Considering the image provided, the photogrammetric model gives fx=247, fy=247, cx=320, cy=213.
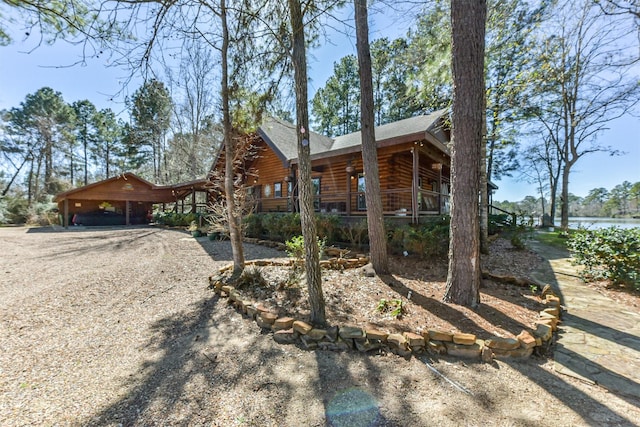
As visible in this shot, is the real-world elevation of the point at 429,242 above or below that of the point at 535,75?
below

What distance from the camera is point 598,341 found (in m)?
3.06

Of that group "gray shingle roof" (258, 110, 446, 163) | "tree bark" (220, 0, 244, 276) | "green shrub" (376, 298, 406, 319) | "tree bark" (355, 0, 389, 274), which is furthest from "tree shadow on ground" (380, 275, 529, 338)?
"gray shingle roof" (258, 110, 446, 163)

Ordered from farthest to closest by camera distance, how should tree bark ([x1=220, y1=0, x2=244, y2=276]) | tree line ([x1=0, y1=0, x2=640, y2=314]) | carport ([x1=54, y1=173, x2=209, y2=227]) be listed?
carport ([x1=54, y1=173, x2=209, y2=227]) → tree bark ([x1=220, y1=0, x2=244, y2=276]) → tree line ([x1=0, y1=0, x2=640, y2=314])

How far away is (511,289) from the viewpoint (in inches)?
184

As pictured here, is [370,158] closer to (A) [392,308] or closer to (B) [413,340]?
(A) [392,308]

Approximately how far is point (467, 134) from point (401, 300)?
275 cm

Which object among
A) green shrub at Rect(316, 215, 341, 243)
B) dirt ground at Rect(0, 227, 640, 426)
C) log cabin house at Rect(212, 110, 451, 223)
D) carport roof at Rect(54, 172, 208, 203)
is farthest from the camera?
carport roof at Rect(54, 172, 208, 203)

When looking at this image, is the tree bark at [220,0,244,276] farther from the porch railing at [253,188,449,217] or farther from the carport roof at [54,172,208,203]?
the carport roof at [54,172,208,203]

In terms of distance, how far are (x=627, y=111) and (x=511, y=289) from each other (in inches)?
592

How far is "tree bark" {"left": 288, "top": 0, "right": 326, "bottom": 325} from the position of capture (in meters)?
3.18

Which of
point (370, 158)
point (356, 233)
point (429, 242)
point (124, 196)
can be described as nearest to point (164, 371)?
point (370, 158)

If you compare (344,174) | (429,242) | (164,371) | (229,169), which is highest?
(344,174)

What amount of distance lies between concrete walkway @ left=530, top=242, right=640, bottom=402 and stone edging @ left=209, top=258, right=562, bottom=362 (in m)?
0.22

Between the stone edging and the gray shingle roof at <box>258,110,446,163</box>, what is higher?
the gray shingle roof at <box>258,110,446,163</box>
